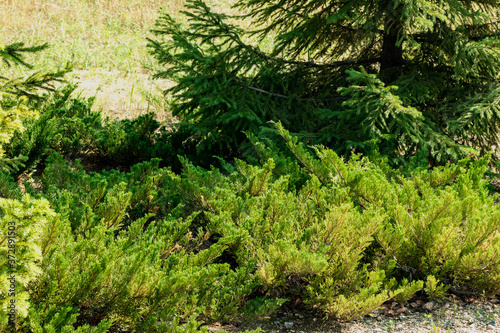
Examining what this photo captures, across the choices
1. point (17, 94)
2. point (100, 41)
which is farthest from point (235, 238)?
point (100, 41)

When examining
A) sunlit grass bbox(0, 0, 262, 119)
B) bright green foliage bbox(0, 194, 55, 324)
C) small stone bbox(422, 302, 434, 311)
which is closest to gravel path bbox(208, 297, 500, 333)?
small stone bbox(422, 302, 434, 311)

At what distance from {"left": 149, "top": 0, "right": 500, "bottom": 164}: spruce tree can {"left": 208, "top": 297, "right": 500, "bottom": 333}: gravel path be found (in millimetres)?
1367

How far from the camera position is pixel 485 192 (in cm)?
319

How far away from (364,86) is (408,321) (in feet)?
5.97

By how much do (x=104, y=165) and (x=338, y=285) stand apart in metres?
3.10

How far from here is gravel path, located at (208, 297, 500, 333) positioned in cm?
252

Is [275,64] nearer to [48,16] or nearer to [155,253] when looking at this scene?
[155,253]

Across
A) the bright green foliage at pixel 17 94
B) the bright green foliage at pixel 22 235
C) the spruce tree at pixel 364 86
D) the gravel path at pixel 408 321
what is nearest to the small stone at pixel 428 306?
the gravel path at pixel 408 321

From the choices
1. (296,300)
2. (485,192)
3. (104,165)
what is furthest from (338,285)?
(104,165)

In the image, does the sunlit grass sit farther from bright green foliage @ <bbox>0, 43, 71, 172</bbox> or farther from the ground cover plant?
the ground cover plant

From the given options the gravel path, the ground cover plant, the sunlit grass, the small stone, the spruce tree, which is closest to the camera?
the ground cover plant

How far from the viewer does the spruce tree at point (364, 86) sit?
151 inches

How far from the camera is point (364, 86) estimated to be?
11.9 ft

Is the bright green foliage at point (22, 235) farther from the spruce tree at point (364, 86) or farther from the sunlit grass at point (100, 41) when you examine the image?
the sunlit grass at point (100, 41)
